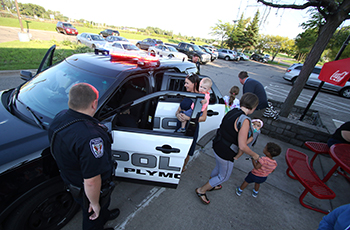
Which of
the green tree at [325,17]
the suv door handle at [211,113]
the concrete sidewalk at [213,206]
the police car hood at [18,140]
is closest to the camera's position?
the police car hood at [18,140]

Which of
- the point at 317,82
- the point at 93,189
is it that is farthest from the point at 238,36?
the point at 93,189

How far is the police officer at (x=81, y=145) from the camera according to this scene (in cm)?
116

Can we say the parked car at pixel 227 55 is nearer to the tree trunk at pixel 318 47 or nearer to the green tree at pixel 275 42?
the tree trunk at pixel 318 47

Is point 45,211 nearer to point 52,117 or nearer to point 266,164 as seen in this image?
point 52,117

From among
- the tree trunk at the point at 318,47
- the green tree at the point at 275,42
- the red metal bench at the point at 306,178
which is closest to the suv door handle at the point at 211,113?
the red metal bench at the point at 306,178

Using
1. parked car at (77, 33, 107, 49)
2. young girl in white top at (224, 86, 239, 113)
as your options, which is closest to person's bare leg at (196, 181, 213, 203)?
young girl in white top at (224, 86, 239, 113)

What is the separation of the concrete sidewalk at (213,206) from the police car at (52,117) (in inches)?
16.9

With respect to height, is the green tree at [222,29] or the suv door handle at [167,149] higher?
the green tree at [222,29]

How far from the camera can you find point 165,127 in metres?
2.69

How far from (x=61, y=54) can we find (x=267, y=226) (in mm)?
10515

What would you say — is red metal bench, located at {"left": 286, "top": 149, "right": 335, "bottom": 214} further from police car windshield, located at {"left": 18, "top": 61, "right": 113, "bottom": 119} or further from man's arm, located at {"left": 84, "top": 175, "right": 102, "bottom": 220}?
police car windshield, located at {"left": 18, "top": 61, "right": 113, "bottom": 119}

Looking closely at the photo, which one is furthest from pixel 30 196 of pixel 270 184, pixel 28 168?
pixel 270 184

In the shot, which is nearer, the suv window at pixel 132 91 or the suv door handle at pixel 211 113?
the suv window at pixel 132 91

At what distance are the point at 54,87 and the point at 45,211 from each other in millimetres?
1559
